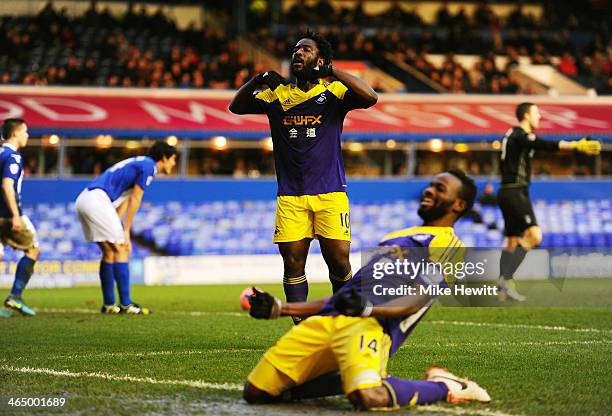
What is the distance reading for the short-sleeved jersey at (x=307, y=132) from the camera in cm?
773

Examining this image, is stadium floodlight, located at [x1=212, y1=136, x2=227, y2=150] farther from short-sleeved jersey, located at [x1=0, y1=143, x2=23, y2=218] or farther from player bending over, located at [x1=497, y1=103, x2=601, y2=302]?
short-sleeved jersey, located at [x1=0, y1=143, x2=23, y2=218]

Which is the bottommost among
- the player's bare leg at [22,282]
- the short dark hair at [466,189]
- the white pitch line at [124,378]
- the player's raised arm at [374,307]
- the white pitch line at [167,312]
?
the white pitch line at [167,312]

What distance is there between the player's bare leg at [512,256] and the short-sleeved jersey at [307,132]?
6016 mm

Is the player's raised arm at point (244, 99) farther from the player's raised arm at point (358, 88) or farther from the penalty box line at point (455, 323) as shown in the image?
the penalty box line at point (455, 323)

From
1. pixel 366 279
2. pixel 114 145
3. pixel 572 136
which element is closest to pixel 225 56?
pixel 114 145

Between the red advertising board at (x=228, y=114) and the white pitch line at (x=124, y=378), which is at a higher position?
the red advertising board at (x=228, y=114)

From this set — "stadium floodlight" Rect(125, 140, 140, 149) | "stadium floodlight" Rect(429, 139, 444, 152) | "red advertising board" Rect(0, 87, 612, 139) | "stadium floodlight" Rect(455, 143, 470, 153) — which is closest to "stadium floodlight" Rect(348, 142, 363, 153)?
"red advertising board" Rect(0, 87, 612, 139)

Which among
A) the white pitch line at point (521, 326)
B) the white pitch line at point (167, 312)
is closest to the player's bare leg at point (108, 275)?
the white pitch line at point (167, 312)

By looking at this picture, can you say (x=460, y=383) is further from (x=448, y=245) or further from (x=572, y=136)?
(x=572, y=136)

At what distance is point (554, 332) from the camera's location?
9.31m

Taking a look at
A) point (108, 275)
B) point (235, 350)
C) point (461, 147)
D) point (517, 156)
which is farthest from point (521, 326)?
point (461, 147)

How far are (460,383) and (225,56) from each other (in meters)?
25.1

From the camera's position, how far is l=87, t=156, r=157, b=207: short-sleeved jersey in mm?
11812

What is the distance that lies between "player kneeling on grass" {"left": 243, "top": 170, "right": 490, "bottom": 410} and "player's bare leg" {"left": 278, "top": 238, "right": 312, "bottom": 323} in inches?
89.1
